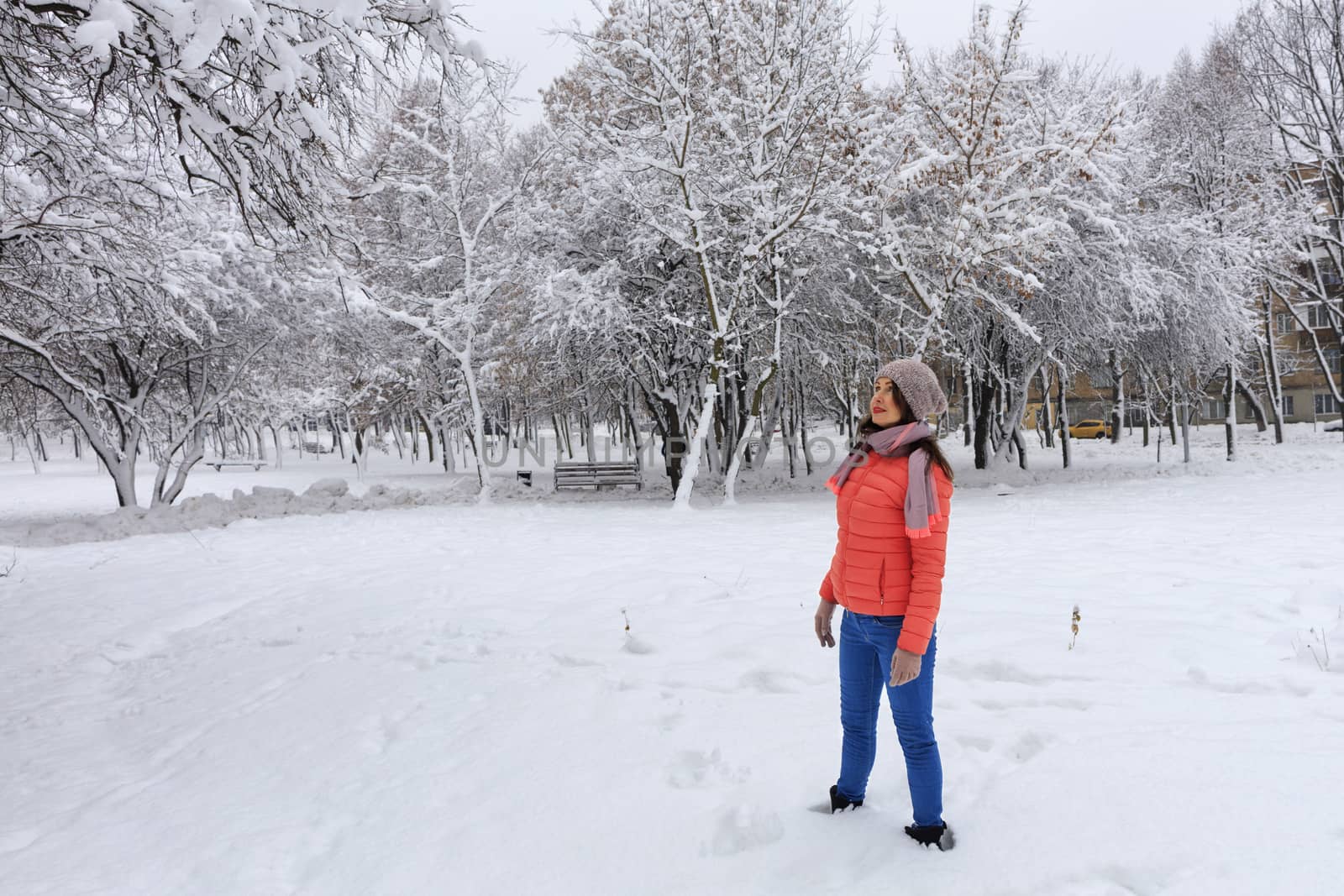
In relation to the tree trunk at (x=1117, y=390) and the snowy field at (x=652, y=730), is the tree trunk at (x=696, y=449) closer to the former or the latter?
the snowy field at (x=652, y=730)

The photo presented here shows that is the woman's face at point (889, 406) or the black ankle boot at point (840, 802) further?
the black ankle boot at point (840, 802)

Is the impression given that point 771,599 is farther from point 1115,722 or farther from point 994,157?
point 994,157

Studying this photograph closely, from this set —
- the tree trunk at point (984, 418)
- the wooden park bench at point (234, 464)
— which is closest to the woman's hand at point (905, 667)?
→ the tree trunk at point (984, 418)

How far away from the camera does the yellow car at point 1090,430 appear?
4531 cm

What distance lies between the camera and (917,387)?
112 inches

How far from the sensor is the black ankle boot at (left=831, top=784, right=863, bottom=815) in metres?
3.05

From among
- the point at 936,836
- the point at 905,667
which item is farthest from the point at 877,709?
the point at 936,836

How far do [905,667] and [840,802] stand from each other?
0.79 metres

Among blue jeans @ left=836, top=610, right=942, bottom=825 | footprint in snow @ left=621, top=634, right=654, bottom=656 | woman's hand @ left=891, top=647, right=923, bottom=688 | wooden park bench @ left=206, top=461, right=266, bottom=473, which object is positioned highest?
wooden park bench @ left=206, top=461, right=266, bottom=473

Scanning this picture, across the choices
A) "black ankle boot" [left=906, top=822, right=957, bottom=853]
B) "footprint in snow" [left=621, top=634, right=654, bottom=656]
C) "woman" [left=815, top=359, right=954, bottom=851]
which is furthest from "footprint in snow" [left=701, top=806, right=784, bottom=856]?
"footprint in snow" [left=621, top=634, right=654, bottom=656]

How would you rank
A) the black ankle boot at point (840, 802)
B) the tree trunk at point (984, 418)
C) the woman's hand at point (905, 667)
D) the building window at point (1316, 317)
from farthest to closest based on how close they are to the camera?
the building window at point (1316, 317)
the tree trunk at point (984, 418)
the black ankle boot at point (840, 802)
the woman's hand at point (905, 667)

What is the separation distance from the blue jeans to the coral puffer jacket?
0.31ft

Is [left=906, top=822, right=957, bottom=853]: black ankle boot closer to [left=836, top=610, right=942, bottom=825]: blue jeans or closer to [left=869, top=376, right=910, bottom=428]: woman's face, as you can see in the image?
[left=836, top=610, right=942, bottom=825]: blue jeans

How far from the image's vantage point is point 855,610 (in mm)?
2865
